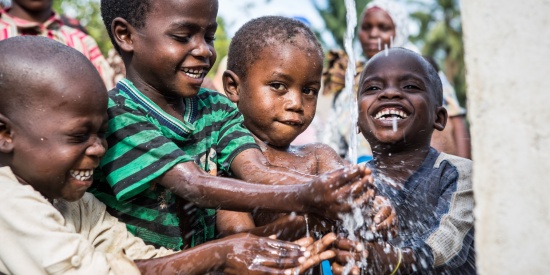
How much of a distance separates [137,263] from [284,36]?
5.02ft

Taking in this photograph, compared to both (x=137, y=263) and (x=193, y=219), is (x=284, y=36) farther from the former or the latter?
(x=137, y=263)

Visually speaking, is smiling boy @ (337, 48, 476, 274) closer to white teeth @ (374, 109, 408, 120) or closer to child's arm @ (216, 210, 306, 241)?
white teeth @ (374, 109, 408, 120)

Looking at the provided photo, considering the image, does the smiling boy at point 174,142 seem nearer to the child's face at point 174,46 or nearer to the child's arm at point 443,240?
the child's face at point 174,46

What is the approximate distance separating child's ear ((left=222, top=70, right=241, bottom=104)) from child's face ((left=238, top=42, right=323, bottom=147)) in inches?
4.5

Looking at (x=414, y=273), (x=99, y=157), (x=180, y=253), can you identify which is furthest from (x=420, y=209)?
(x=99, y=157)

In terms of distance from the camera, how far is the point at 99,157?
2.80m

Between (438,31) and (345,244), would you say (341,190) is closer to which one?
(345,244)

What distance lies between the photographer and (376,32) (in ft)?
21.3

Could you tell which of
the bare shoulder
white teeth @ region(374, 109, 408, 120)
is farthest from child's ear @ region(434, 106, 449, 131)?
the bare shoulder

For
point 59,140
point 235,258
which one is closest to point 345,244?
point 235,258

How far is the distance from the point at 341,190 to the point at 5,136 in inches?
51.8

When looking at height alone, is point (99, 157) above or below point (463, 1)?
below

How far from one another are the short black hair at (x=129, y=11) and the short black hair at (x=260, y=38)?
0.77 metres

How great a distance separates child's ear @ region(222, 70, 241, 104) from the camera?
12.7 ft
